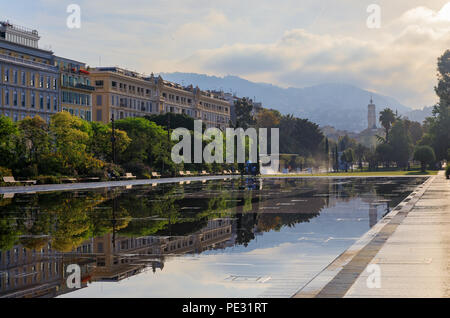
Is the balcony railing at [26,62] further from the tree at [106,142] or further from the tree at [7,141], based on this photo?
the tree at [7,141]

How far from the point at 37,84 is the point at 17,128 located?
45.7m

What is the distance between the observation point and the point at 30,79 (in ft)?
329

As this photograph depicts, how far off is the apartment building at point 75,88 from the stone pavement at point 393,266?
9872cm

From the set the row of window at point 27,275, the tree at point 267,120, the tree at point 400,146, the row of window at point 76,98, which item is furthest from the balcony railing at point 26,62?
the row of window at point 27,275

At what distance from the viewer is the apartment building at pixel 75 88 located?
109m

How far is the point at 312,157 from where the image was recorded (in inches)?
7426

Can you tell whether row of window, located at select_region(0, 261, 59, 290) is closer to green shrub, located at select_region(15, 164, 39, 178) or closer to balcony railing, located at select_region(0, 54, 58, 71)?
green shrub, located at select_region(15, 164, 39, 178)

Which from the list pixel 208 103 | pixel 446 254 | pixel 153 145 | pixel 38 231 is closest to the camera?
pixel 446 254

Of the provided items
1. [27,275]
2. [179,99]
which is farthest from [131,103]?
[27,275]

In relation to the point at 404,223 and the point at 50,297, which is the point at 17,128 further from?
the point at 50,297

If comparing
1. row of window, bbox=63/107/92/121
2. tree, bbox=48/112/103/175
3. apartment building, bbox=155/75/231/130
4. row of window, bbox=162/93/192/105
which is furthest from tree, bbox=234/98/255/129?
tree, bbox=48/112/103/175

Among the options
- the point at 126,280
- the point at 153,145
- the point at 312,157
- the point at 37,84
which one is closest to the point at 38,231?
the point at 126,280

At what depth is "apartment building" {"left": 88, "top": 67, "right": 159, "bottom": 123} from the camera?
12181 cm

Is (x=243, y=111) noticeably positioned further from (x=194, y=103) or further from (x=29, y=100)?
(x=29, y=100)
